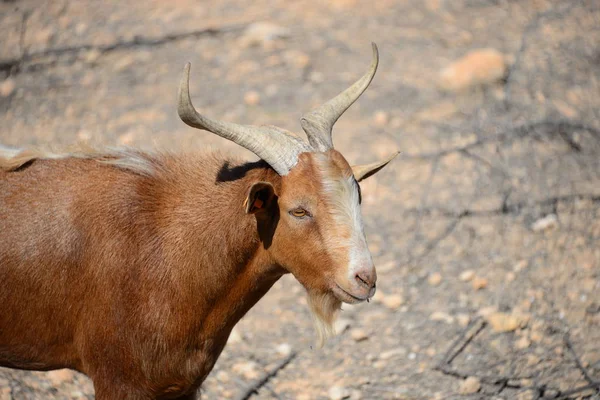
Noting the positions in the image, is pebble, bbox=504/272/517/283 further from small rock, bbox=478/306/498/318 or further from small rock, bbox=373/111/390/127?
small rock, bbox=373/111/390/127

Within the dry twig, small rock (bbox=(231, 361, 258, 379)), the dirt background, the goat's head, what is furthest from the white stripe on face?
small rock (bbox=(231, 361, 258, 379))

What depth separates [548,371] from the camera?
18.8 feet

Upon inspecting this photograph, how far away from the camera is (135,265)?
4480mm

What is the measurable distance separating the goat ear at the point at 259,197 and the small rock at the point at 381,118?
4.27m

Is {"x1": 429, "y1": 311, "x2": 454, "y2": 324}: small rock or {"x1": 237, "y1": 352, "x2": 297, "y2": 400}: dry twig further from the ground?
{"x1": 237, "y1": 352, "x2": 297, "y2": 400}: dry twig

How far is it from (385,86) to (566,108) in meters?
1.97

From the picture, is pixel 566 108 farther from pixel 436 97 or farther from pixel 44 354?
pixel 44 354

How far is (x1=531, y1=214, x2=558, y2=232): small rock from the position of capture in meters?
7.12

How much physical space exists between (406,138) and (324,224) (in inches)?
166

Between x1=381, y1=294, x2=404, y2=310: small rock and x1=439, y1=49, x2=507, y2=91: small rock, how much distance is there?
2.99 m

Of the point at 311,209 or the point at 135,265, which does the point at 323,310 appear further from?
the point at 135,265

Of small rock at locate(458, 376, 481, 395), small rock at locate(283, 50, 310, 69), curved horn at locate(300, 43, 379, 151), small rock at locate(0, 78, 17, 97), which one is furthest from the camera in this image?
small rock at locate(0, 78, 17, 97)

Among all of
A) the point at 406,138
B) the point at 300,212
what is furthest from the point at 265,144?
the point at 406,138

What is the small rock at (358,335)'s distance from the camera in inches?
246
